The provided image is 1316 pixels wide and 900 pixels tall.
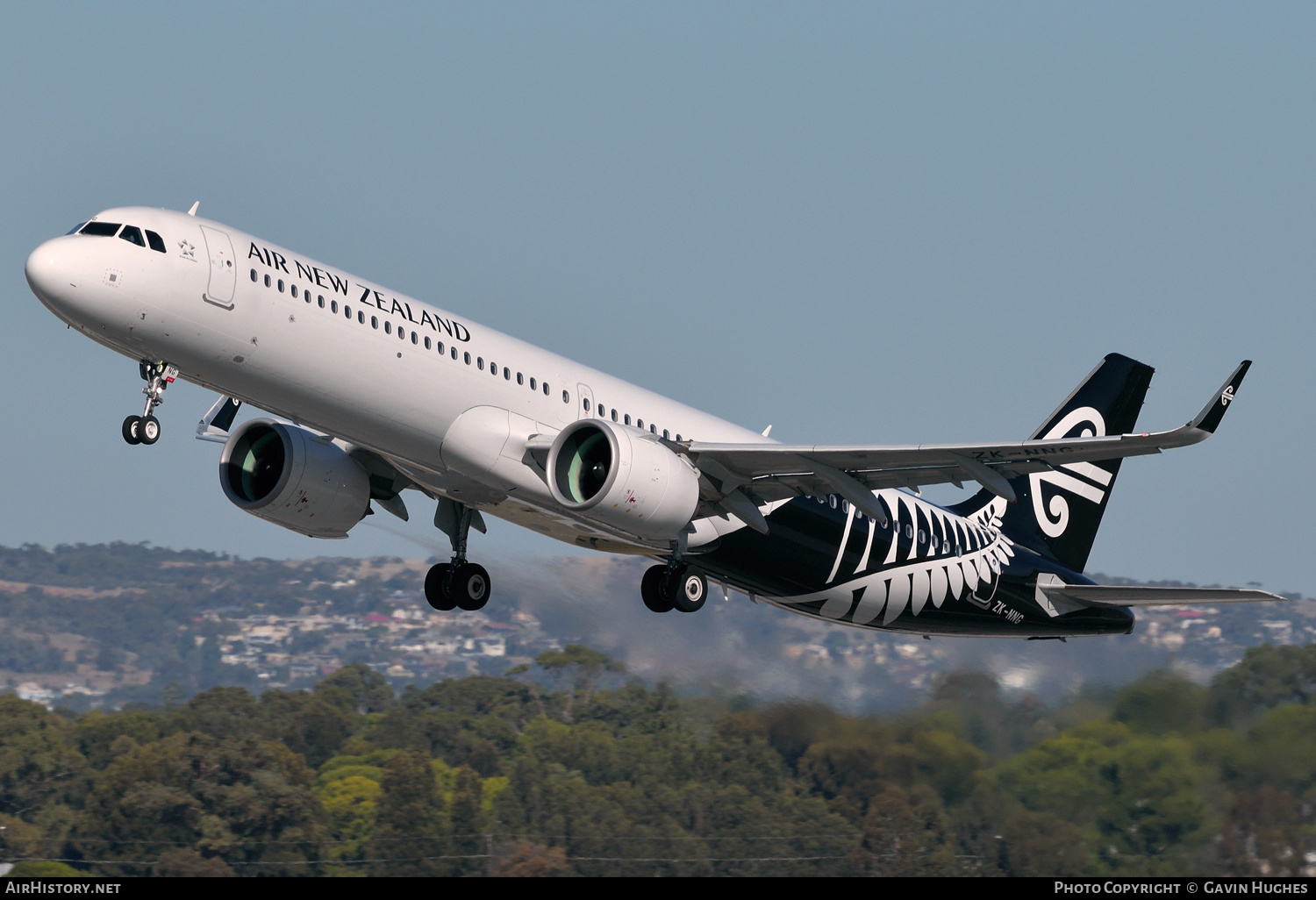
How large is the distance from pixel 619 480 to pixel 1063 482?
565 inches

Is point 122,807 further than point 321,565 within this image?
No

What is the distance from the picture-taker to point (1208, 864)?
1313 inches

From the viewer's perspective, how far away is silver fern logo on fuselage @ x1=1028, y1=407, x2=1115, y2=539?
35969 mm

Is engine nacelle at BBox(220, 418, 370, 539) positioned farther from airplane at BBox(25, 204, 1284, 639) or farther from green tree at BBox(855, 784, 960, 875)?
green tree at BBox(855, 784, 960, 875)

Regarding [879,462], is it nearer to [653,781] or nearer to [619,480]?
[619,480]

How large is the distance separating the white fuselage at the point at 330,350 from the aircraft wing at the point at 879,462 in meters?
2.15

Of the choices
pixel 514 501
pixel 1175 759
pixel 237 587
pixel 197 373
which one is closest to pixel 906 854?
pixel 1175 759

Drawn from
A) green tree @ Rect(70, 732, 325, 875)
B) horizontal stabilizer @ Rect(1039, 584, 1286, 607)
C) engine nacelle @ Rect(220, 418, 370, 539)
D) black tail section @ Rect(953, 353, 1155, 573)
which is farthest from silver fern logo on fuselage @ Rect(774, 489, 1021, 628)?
green tree @ Rect(70, 732, 325, 875)

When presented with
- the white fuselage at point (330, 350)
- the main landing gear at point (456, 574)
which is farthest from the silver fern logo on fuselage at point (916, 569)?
the main landing gear at point (456, 574)

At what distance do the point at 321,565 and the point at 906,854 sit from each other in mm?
159024

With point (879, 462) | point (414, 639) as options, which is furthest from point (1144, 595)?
point (414, 639)

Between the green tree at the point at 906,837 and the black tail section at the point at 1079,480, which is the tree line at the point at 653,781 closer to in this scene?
the green tree at the point at 906,837

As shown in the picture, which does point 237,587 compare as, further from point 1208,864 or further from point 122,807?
point 1208,864
